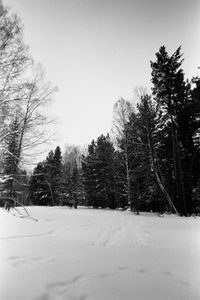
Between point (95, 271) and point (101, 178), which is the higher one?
point (101, 178)

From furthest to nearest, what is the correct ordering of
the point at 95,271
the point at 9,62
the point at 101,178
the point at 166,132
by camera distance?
1. the point at 101,178
2. the point at 166,132
3. the point at 9,62
4. the point at 95,271

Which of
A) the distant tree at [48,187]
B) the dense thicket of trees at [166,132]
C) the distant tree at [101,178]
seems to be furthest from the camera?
the distant tree at [48,187]

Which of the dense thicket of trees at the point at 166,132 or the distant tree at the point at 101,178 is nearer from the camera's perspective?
the dense thicket of trees at the point at 166,132

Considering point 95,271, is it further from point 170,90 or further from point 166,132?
point 170,90

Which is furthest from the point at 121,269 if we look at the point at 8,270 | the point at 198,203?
the point at 198,203

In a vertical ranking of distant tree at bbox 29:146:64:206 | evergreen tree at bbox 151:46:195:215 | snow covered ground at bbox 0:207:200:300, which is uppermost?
evergreen tree at bbox 151:46:195:215

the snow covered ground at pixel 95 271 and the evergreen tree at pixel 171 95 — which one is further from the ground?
the evergreen tree at pixel 171 95

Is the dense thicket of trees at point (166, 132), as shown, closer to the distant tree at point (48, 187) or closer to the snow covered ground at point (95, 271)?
the snow covered ground at point (95, 271)

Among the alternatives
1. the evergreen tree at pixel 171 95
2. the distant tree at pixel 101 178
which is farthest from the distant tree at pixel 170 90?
the distant tree at pixel 101 178

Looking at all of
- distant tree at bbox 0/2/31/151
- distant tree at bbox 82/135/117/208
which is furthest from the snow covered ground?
distant tree at bbox 82/135/117/208

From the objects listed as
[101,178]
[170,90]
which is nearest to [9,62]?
[170,90]

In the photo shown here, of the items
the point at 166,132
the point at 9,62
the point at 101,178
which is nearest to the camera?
the point at 9,62

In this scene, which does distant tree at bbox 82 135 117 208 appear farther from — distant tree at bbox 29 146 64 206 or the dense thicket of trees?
the dense thicket of trees

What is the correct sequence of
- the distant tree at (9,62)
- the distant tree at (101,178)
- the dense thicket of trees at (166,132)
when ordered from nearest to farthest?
the distant tree at (9,62) < the dense thicket of trees at (166,132) < the distant tree at (101,178)
